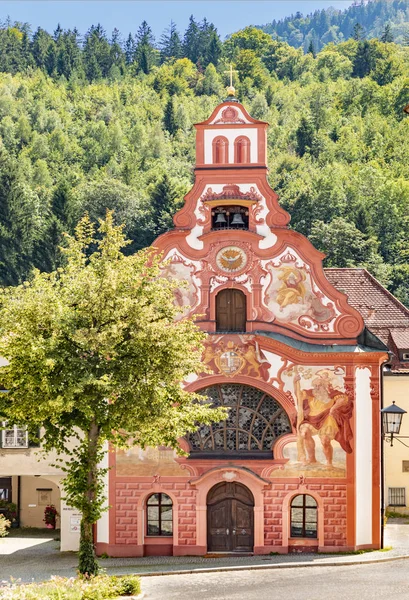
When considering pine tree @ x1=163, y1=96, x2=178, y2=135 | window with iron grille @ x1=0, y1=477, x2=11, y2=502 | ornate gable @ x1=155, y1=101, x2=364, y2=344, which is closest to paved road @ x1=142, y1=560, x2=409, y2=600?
ornate gable @ x1=155, y1=101, x2=364, y2=344

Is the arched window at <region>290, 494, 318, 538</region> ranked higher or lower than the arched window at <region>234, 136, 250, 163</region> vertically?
lower

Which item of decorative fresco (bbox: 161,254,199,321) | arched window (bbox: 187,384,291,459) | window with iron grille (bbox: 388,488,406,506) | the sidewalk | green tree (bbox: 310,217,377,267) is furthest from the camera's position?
green tree (bbox: 310,217,377,267)

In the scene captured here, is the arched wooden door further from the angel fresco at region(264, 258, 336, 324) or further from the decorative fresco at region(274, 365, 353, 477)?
the decorative fresco at region(274, 365, 353, 477)

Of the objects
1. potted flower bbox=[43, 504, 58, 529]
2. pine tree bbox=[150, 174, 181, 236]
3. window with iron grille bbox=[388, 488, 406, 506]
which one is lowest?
potted flower bbox=[43, 504, 58, 529]

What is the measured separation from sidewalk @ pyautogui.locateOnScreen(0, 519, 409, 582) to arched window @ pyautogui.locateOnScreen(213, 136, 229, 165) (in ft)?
47.8

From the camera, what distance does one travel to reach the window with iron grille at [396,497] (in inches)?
2317

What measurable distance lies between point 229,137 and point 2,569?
17.7 metres

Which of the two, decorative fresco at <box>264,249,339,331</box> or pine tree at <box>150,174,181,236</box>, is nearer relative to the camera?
decorative fresco at <box>264,249,339,331</box>

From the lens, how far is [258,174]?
49.1 metres

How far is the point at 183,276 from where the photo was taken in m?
49.0

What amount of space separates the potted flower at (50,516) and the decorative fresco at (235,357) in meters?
12.1

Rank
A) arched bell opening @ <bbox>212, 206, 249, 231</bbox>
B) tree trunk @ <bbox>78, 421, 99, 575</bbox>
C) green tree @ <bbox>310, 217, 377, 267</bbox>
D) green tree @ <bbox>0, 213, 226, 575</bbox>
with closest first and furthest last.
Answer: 1. green tree @ <bbox>0, 213, 226, 575</bbox>
2. tree trunk @ <bbox>78, 421, 99, 575</bbox>
3. arched bell opening @ <bbox>212, 206, 249, 231</bbox>
4. green tree @ <bbox>310, 217, 377, 267</bbox>

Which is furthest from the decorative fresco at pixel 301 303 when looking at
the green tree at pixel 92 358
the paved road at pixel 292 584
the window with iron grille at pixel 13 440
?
the window with iron grille at pixel 13 440

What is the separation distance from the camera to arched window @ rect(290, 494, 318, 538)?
4819 centimetres
